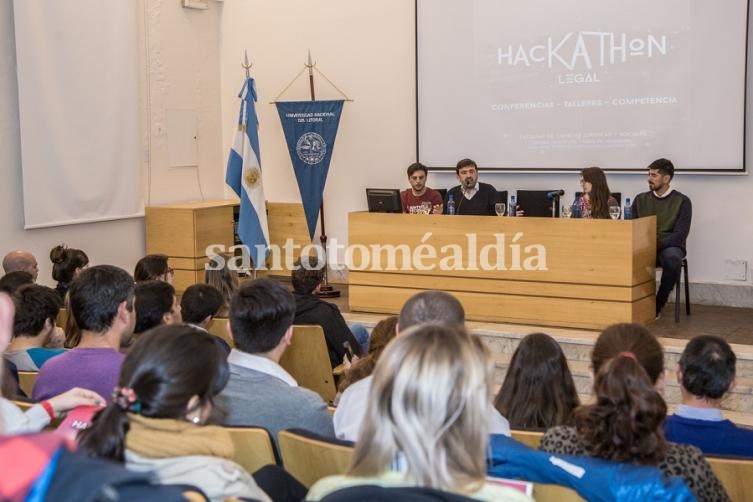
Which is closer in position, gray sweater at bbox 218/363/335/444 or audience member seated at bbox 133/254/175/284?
gray sweater at bbox 218/363/335/444

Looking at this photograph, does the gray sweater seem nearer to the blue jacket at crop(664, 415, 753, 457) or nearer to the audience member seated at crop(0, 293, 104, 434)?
the audience member seated at crop(0, 293, 104, 434)

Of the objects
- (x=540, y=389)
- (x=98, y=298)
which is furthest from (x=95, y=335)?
Result: (x=540, y=389)

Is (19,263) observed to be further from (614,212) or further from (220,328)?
(614,212)

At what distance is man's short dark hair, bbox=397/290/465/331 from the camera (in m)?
2.90

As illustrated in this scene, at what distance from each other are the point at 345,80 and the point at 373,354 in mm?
6266

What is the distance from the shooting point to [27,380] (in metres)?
3.54

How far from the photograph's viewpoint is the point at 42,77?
7984 mm

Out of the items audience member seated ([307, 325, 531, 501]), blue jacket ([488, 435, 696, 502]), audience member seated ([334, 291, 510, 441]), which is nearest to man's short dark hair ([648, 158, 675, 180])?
audience member seated ([334, 291, 510, 441])

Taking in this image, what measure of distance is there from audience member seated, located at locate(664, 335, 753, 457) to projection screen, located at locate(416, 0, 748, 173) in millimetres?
4922

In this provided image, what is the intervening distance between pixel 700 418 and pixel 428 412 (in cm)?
156

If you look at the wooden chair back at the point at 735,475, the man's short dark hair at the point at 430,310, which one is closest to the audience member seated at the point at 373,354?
the man's short dark hair at the point at 430,310

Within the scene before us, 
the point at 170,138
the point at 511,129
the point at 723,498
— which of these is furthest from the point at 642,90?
the point at 723,498

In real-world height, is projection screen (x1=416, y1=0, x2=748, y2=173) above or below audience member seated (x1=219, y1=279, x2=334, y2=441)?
above

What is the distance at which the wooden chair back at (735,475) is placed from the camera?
245 cm
